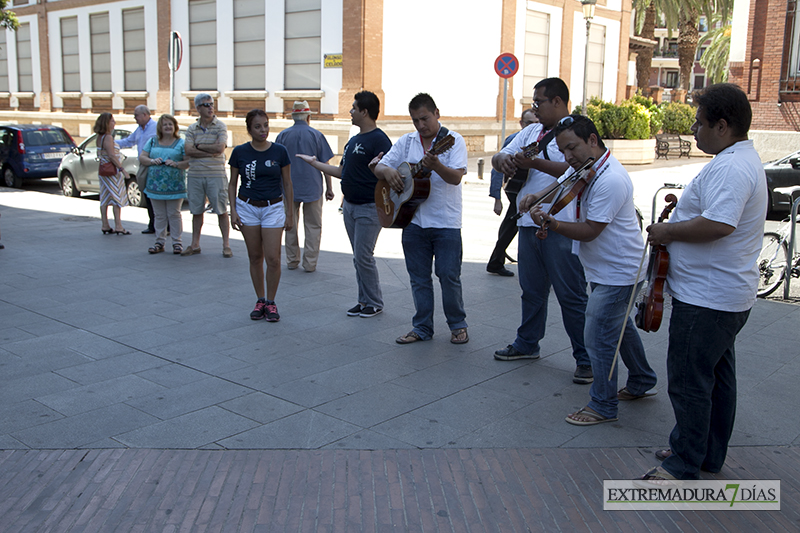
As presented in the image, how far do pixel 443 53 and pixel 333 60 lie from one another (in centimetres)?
377

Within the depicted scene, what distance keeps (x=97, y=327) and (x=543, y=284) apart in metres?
3.85

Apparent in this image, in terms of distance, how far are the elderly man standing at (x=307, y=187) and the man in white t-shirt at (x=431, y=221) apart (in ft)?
9.01

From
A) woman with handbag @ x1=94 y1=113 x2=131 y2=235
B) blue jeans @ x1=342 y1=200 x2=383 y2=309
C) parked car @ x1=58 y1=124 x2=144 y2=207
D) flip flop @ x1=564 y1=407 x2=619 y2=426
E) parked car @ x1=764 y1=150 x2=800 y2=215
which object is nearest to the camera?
flip flop @ x1=564 y1=407 x2=619 y2=426

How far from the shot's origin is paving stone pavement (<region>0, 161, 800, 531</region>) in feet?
11.5

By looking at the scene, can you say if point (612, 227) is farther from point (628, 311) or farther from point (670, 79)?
Result: point (670, 79)

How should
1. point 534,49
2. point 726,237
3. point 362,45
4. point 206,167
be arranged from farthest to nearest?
point 534,49, point 362,45, point 206,167, point 726,237

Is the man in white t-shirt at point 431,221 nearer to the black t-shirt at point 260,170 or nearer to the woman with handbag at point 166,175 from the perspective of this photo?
the black t-shirt at point 260,170

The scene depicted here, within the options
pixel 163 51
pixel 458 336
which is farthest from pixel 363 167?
pixel 163 51

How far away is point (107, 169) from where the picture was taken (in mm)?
10867

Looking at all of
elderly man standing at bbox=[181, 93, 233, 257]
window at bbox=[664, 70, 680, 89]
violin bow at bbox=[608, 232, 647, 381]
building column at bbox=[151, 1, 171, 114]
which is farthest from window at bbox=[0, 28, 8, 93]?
window at bbox=[664, 70, 680, 89]

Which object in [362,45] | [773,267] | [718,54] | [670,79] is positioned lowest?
[773,267]

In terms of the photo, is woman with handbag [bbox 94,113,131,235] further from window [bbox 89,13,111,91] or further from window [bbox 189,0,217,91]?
window [bbox 89,13,111,91]

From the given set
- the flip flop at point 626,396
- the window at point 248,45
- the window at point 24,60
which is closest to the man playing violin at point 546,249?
the flip flop at point 626,396

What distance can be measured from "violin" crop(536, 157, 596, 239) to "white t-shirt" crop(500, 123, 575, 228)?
0.74 meters
